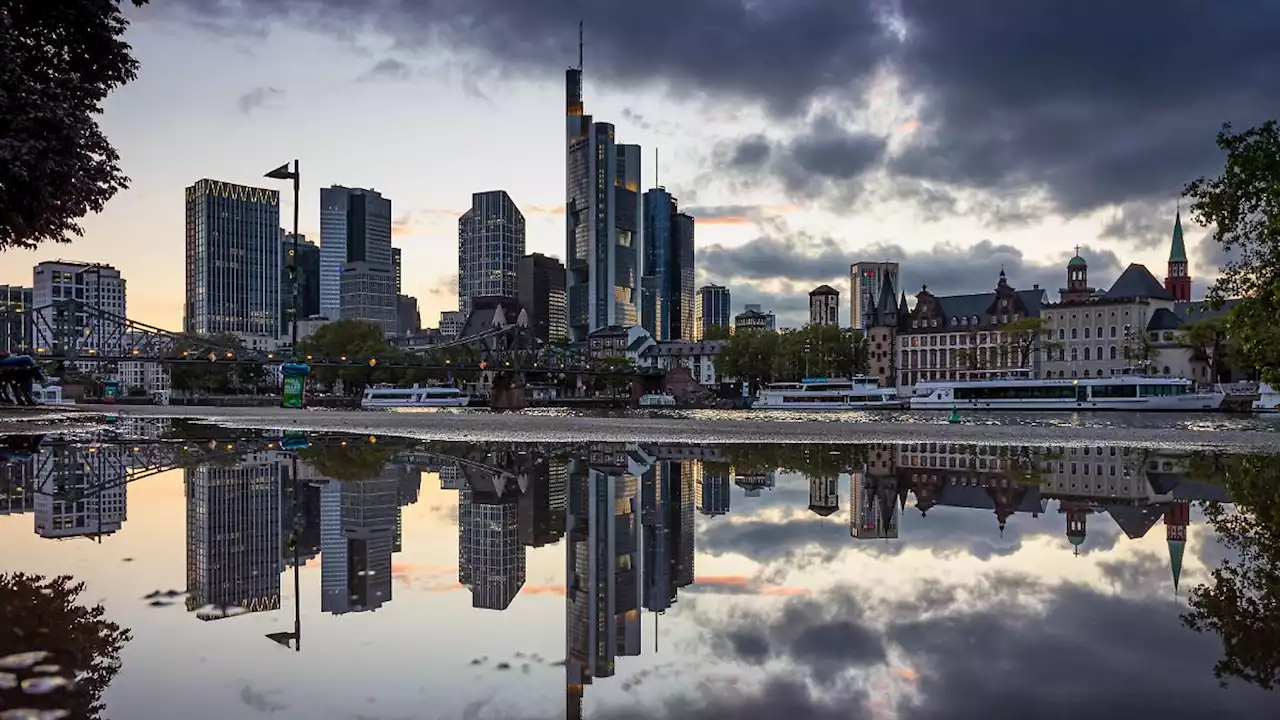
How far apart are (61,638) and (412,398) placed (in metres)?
129

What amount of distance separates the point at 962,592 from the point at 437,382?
605 ft

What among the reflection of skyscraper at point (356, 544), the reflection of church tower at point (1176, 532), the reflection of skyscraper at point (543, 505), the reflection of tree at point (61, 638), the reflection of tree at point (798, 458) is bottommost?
the reflection of tree at point (798, 458)

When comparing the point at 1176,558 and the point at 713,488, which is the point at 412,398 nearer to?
the point at 713,488

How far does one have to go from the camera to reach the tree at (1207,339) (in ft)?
355

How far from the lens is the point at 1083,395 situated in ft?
323

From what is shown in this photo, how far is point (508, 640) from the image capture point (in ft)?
23.5

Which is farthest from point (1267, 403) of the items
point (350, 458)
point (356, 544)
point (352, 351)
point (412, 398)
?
point (352, 351)

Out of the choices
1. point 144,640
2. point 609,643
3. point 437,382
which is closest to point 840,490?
point 609,643

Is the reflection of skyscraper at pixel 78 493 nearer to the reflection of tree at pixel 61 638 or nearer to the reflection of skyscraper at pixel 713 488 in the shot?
the reflection of tree at pixel 61 638

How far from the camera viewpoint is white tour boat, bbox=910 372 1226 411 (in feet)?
316

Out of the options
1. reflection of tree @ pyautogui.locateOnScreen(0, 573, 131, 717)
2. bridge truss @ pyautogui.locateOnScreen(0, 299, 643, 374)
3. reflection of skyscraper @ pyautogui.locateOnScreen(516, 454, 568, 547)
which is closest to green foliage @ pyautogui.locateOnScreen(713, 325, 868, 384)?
bridge truss @ pyautogui.locateOnScreen(0, 299, 643, 374)

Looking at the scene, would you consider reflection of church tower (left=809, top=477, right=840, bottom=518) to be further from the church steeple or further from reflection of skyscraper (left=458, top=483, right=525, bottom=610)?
the church steeple

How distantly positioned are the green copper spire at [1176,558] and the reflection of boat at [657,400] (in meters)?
139

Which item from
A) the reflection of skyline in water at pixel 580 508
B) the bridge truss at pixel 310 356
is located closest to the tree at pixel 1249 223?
the reflection of skyline in water at pixel 580 508
